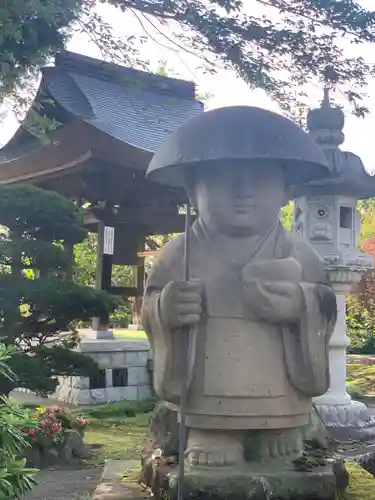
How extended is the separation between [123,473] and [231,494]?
2.92 feet

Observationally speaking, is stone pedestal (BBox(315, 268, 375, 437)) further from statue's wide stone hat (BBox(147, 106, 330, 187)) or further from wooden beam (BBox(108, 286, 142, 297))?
wooden beam (BBox(108, 286, 142, 297))

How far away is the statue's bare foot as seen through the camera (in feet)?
9.58

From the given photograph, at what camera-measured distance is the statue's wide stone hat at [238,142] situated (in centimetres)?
270

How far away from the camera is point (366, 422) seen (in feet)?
22.7

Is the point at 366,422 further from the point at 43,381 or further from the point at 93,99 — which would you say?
the point at 93,99

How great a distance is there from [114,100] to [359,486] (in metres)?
10.6

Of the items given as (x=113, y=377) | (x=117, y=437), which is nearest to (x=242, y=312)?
(x=117, y=437)

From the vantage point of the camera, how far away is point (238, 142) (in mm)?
2717

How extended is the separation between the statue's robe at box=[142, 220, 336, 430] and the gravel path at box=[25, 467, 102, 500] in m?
2.44

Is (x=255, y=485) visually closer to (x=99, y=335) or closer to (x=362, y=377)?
(x=99, y=335)

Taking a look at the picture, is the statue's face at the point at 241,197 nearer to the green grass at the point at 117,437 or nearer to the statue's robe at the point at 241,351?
the statue's robe at the point at 241,351

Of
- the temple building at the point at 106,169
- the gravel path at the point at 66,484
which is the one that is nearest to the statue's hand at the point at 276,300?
the gravel path at the point at 66,484

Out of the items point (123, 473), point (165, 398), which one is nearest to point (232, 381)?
point (165, 398)

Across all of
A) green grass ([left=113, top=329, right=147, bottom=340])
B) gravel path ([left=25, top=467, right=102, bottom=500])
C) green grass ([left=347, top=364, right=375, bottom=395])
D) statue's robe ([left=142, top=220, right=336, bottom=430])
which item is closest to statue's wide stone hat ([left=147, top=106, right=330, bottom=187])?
statue's robe ([left=142, top=220, right=336, bottom=430])
